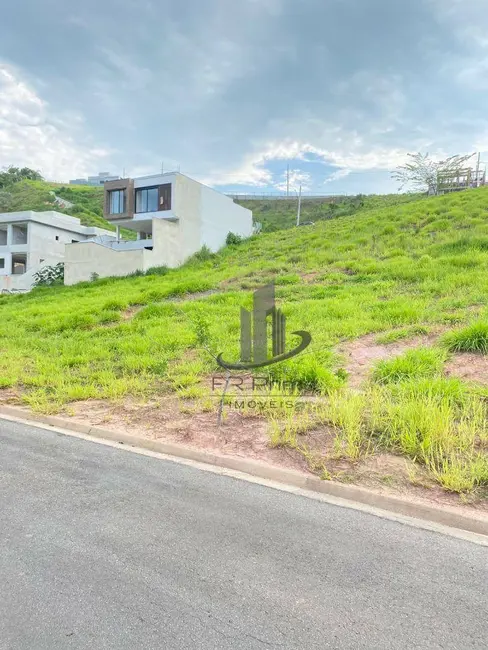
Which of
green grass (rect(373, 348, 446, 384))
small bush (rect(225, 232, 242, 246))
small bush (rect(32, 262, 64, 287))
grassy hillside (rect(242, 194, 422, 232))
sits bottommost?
green grass (rect(373, 348, 446, 384))

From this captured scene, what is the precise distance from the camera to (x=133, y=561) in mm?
2059

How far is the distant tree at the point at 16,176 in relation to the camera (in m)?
57.8

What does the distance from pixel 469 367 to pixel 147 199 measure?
22531mm

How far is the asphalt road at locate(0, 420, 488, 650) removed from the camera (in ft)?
5.29

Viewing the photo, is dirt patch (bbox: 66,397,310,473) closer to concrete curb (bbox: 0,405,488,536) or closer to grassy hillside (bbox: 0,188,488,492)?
concrete curb (bbox: 0,405,488,536)

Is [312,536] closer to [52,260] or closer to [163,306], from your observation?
[163,306]

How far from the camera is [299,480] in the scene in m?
2.95

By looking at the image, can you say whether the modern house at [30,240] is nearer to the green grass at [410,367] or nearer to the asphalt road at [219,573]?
the green grass at [410,367]

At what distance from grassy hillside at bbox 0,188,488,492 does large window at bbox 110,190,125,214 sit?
1286 cm

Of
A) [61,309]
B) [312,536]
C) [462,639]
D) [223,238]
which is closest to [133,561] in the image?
[312,536]

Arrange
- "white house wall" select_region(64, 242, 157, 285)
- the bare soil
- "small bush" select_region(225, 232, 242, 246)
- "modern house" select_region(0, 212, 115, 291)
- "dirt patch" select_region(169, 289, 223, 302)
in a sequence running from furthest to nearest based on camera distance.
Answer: "modern house" select_region(0, 212, 115, 291), "small bush" select_region(225, 232, 242, 246), "white house wall" select_region(64, 242, 157, 285), "dirt patch" select_region(169, 289, 223, 302), the bare soil

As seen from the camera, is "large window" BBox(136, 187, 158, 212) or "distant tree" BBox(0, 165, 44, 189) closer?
"large window" BBox(136, 187, 158, 212)

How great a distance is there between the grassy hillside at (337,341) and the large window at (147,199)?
1091cm

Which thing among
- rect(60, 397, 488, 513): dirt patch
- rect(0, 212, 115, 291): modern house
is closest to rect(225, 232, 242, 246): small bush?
rect(0, 212, 115, 291): modern house
